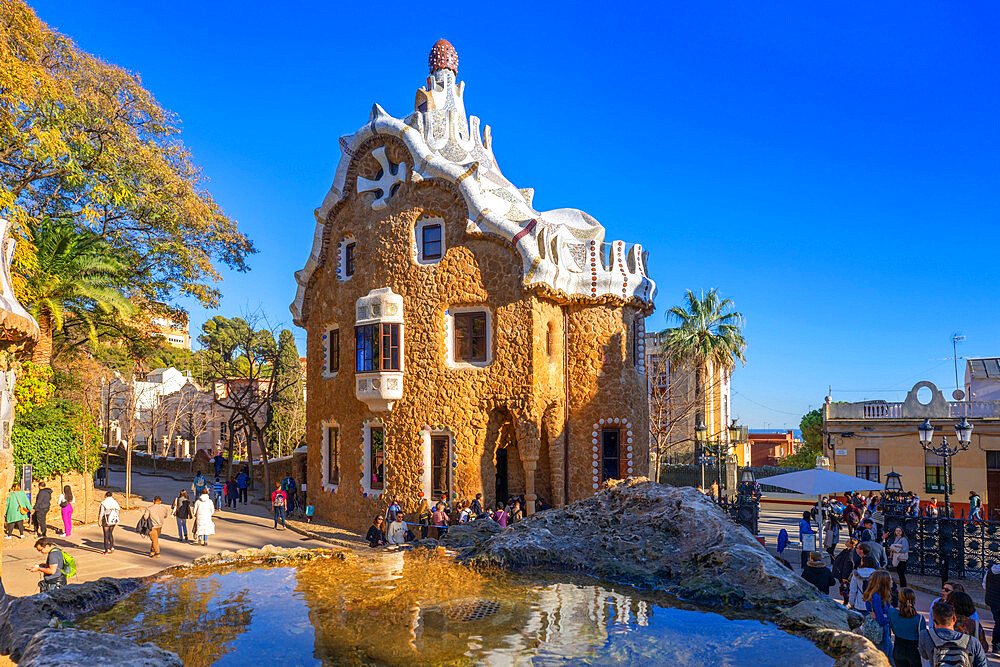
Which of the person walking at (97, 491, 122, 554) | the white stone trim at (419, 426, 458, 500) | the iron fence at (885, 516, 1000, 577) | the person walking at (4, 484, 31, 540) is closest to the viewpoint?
the iron fence at (885, 516, 1000, 577)

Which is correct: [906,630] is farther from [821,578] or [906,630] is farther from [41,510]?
[41,510]

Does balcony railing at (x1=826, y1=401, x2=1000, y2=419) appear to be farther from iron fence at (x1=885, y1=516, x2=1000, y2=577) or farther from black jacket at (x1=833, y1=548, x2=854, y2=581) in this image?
black jacket at (x1=833, y1=548, x2=854, y2=581)

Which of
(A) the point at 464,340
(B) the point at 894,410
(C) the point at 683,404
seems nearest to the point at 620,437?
(A) the point at 464,340

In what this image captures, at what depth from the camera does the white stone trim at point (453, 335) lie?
2081cm

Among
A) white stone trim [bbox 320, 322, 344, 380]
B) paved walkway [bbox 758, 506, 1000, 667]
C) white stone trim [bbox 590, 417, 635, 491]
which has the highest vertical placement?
white stone trim [bbox 320, 322, 344, 380]

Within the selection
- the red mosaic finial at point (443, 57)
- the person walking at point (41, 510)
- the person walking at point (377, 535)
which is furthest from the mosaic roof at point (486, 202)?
the person walking at point (41, 510)

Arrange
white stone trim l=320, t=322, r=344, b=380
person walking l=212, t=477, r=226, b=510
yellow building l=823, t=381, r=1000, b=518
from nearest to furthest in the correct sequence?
1. white stone trim l=320, t=322, r=344, b=380
2. person walking l=212, t=477, r=226, b=510
3. yellow building l=823, t=381, r=1000, b=518

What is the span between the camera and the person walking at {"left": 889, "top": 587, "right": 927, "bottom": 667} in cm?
752

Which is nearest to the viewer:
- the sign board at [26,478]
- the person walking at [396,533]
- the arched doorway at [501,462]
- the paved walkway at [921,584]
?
the paved walkway at [921,584]

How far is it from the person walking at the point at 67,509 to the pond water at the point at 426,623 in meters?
8.88

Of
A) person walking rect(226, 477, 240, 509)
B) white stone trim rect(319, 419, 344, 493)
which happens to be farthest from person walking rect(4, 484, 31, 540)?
white stone trim rect(319, 419, 344, 493)

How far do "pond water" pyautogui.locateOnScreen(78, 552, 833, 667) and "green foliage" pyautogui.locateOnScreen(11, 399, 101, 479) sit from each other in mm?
11139

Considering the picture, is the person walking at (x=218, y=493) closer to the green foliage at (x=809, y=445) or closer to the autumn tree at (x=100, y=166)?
the autumn tree at (x=100, y=166)

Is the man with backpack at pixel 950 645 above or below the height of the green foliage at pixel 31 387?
below
